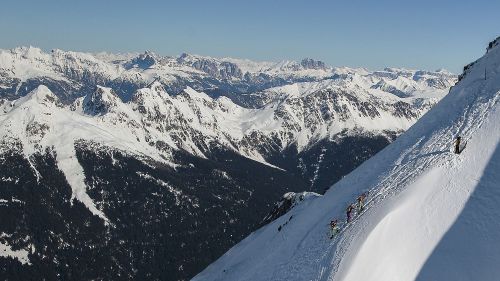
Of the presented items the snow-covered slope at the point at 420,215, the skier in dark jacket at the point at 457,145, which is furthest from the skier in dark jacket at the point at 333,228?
the skier in dark jacket at the point at 457,145

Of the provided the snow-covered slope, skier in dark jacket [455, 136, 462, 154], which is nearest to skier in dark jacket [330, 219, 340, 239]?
the snow-covered slope

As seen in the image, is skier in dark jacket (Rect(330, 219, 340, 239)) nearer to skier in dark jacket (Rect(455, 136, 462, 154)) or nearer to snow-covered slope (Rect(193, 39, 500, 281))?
snow-covered slope (Rect(193, 39, 500, 281))

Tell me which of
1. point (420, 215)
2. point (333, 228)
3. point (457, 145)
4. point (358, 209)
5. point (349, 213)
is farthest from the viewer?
point (358, 209)

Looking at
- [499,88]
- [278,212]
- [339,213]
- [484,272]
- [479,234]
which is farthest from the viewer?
[278,212]

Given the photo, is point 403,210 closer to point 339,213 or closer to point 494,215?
point 494,215

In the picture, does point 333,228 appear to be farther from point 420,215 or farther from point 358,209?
point 420,215

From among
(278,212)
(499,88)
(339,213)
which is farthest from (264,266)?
(278,212)

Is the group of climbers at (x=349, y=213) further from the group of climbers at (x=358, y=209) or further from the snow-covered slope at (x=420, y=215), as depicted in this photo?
the snow-covered slope at (x=420, y=215)

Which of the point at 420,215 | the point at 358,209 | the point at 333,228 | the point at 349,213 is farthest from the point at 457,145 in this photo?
the point at 333,228
